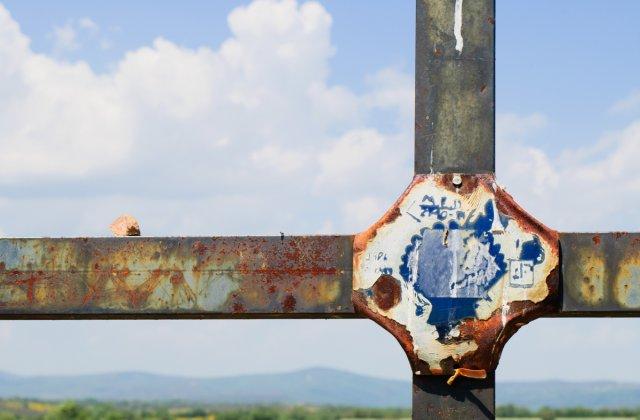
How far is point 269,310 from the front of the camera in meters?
3.33

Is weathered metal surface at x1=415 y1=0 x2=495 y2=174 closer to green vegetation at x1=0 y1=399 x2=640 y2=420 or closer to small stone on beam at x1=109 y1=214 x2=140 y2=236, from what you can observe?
small stone on beam at x1=109 y1=214 x2=140 y2=236

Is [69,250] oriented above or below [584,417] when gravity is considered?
above

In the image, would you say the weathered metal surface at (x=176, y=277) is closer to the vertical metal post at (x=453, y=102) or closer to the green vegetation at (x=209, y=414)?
the vertical metal post at (x=453, y=102)

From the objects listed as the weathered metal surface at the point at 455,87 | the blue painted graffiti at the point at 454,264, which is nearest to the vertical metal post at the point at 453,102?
the weathered metal surface at the point at 455,87

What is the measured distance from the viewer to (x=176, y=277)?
338 cm

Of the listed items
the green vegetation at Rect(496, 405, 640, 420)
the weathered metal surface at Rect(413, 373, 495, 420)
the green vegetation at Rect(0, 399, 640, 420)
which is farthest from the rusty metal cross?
the green vegetation at Rect(496, 405, 640, 420)

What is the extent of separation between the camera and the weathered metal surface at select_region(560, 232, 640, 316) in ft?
10.6

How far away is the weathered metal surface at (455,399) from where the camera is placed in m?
3.23

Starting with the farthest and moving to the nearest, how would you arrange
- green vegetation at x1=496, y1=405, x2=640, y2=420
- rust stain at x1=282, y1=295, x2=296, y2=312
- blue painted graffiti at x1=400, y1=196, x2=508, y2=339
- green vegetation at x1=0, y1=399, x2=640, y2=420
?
green vegetation at x1=496, y1=405, x2=640, y2=420
green vegetation at x1=0, y1=399, x2=640, y2=420
rust stain at x1=282, y1=295, x2=296, y2=312
blue painted graffiti at x1=400, y1=196, x2=508, y2=339

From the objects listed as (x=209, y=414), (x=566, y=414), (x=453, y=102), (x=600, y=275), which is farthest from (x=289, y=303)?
(x=566, y=414)

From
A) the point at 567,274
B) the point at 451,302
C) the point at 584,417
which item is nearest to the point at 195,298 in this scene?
the point at 451,302

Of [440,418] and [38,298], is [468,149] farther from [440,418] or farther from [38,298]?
[38,298]

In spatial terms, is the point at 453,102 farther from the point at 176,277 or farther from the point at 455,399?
the point at 176,277

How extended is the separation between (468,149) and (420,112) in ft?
0.56
